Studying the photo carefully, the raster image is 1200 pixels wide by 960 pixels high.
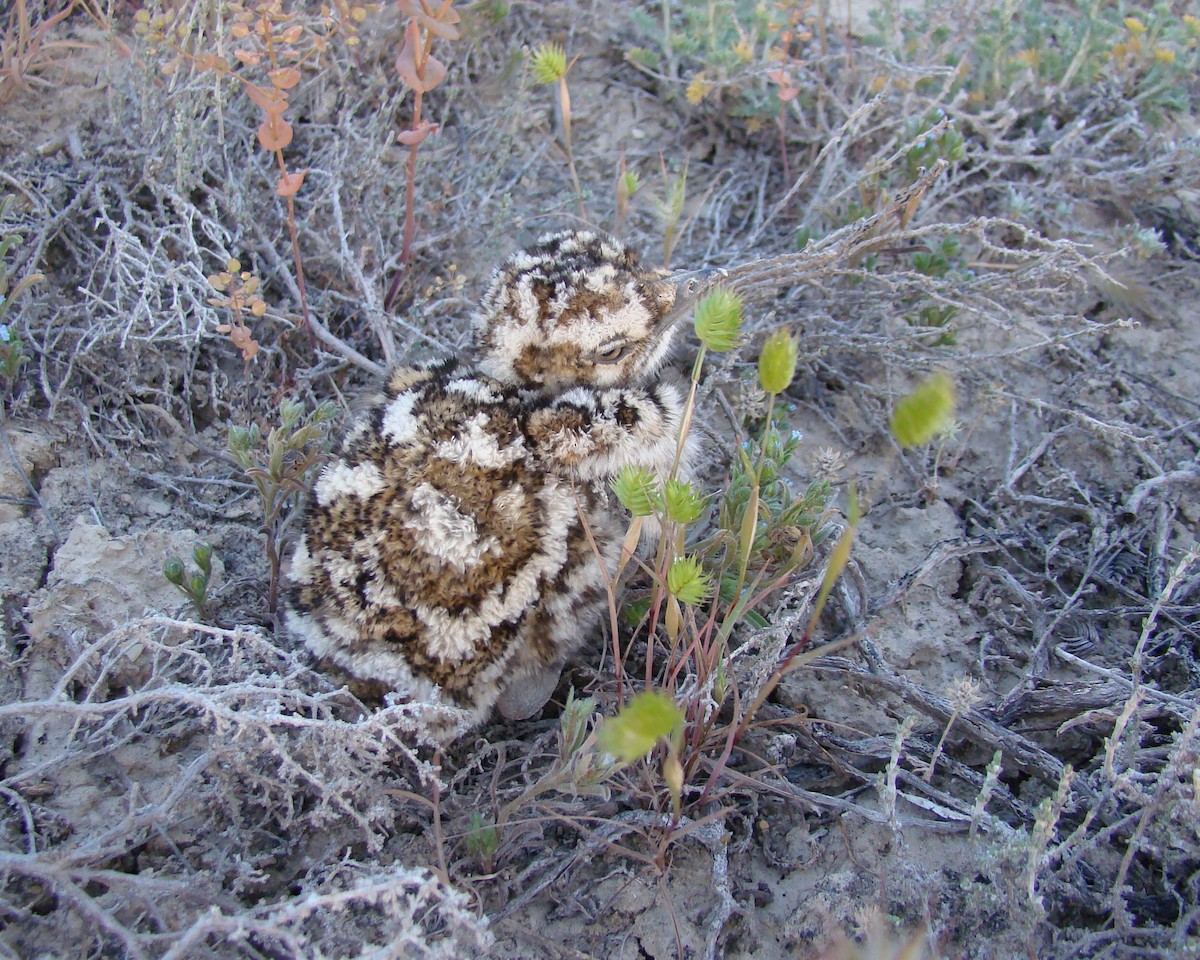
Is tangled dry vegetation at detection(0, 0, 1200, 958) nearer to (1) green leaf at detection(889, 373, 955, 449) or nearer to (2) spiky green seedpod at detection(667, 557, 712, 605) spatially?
(2) spiky green seedpod at detection(667, 557, 712, 605)

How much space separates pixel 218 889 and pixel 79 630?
0.92 metres

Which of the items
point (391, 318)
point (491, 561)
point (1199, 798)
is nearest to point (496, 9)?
point (391, 318)

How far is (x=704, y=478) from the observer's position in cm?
320

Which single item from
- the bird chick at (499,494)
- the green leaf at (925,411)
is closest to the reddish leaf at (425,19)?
the bird chick at (499,494)

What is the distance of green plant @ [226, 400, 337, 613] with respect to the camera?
2588mm

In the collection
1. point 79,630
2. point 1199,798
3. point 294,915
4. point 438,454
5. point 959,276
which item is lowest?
point 79,630

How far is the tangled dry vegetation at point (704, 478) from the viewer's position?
2.18 metres

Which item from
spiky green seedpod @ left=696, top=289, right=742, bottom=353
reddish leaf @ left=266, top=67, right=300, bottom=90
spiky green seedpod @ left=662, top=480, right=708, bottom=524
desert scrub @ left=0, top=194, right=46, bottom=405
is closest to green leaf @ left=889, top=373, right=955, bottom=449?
spiky green seedpod @ left=696, top=289, right=742, bottom=353

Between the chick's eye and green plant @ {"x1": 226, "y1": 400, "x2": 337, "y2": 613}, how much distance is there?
90 cm

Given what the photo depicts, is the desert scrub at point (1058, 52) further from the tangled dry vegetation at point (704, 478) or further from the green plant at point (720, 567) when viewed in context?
the green plant at point (720, 567)

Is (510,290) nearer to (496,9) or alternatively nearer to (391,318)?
(391,318)

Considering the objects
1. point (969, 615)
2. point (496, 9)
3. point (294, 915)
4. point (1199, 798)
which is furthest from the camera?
point (496, 9)

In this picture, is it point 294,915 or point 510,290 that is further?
point 510,290

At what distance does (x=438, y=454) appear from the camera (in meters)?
2.35
